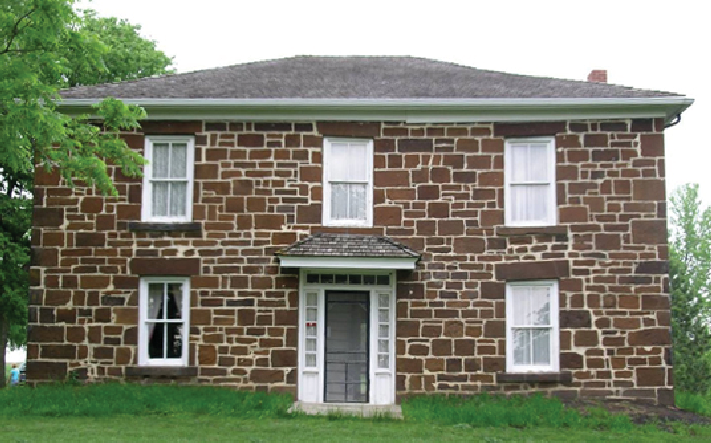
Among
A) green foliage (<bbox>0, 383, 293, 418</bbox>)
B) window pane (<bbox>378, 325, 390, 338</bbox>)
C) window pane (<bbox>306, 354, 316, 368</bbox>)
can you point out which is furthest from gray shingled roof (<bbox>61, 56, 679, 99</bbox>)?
green foliage (<bbox>0, 383, 293, 418</bbox>)

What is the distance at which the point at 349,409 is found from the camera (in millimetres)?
14031

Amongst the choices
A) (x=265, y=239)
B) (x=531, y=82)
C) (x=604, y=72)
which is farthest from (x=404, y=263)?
(x=604, y=72)

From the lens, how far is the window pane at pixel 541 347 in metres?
15.2

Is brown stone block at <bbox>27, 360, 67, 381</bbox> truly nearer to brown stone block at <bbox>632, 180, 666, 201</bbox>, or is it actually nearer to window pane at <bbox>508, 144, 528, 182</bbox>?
window pane at <bbox>508, 144, 528, 182</bbox>

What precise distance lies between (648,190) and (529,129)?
2.44m

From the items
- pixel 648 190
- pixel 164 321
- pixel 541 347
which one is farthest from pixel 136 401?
pixel 648 190

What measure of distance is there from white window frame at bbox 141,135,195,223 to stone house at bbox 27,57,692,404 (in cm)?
3

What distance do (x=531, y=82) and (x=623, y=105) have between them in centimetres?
206

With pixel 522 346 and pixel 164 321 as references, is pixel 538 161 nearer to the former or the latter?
pixel 522 346

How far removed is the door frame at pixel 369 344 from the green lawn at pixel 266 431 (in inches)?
92.9

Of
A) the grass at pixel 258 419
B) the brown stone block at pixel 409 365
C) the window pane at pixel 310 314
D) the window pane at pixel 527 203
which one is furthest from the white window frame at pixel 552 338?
the window pane at pixel 310 314

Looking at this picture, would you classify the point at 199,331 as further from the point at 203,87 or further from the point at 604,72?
the point at 604,72

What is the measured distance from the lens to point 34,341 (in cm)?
1532

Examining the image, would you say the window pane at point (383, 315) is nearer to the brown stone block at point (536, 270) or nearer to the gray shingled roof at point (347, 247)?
the gray shingled roof at point (347, 247)
